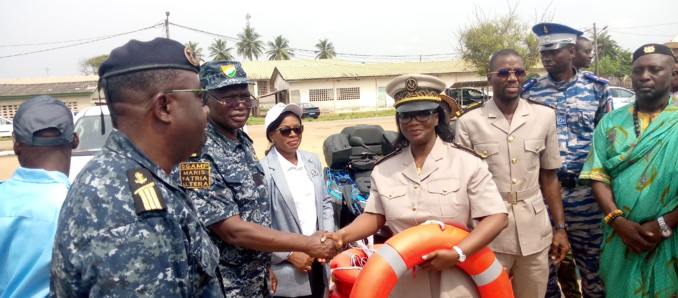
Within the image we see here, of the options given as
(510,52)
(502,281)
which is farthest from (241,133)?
(510,52)

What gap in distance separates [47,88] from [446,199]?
3600 cm

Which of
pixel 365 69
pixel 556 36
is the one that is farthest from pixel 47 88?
pixel 556 36

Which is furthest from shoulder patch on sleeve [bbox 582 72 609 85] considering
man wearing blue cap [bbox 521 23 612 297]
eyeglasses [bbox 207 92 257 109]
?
eyeglasses [bbox 207 92 257 109]

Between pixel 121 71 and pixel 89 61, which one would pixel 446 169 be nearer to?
pixel 121 71

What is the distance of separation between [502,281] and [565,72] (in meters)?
1.95

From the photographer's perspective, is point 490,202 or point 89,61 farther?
point 89,61

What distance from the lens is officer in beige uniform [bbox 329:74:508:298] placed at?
2.17 meters

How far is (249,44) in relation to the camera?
169 feet

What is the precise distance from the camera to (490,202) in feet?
7.17

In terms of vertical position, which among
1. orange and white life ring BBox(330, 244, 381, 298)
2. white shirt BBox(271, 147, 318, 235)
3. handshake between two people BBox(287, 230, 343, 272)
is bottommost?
orange and white life ring BBox(330, 244, 381, 298)

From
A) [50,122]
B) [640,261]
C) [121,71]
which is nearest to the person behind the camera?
[121,71]

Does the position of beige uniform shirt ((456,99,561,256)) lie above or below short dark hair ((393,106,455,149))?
below

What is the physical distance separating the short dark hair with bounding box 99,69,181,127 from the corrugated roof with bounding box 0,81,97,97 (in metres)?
31.5

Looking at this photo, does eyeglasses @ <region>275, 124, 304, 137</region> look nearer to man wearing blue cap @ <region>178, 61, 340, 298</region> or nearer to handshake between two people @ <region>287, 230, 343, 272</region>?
man wearing blue cap @ <region>178, 61, 340, 298</region>
